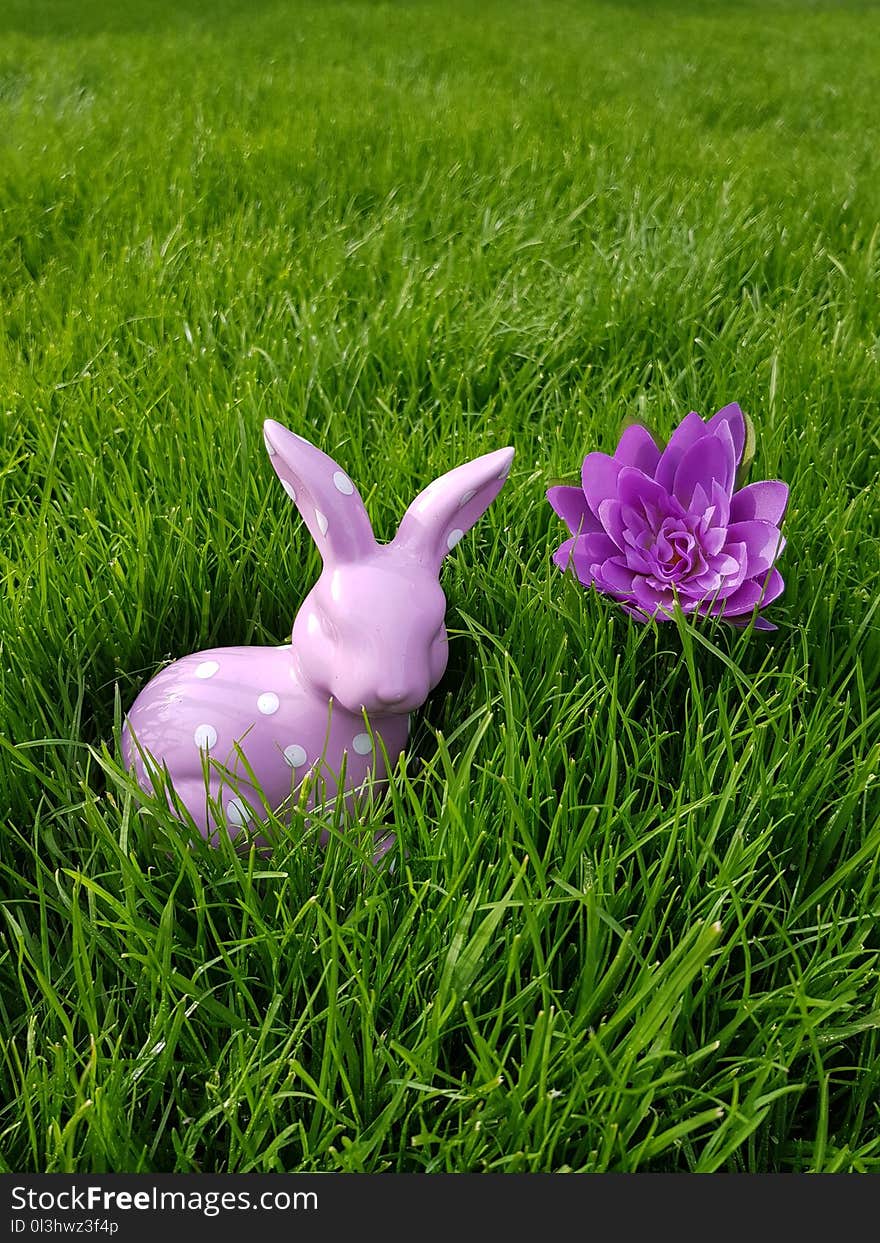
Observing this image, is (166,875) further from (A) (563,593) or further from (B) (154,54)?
(B) (154,54)

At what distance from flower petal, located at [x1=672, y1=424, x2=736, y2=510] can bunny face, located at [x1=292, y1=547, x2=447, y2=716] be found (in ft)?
0.94

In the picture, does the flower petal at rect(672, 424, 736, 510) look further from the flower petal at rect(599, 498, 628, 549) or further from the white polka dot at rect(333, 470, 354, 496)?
the white polka dot at rect(333, 470, 354, 496)

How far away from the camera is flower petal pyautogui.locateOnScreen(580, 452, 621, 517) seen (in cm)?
99

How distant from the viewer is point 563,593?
1.05m

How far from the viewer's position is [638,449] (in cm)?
103

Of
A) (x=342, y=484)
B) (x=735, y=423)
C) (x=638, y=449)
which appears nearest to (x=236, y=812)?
(x=342, y=484)

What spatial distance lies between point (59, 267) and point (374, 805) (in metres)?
1.57

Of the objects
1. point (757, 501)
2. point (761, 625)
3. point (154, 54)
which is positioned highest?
point (154, 54)

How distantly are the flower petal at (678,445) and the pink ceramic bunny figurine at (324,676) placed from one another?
0.18m

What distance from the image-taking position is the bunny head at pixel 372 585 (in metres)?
0.85

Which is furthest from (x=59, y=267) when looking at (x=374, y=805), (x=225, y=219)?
(x=374, y=805)

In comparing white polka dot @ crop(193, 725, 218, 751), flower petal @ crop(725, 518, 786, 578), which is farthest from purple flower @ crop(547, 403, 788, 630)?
white polka dot @ crop(193, 725, 218, 751)

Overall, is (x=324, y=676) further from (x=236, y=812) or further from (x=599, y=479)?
(x=599, y=479)

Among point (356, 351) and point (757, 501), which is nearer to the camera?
point (757, 501)
